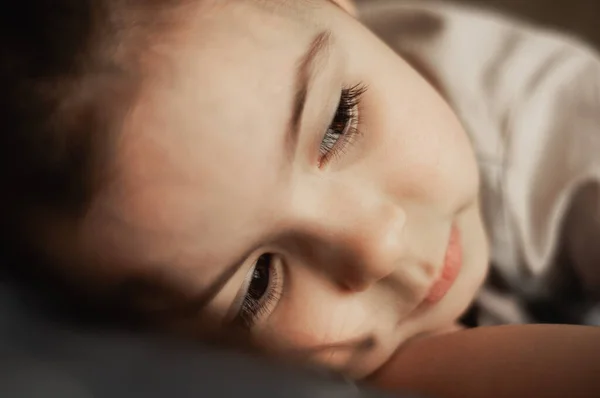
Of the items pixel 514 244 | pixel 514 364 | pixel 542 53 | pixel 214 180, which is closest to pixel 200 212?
pixel 214 180

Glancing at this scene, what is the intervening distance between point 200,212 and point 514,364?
9.3 inches

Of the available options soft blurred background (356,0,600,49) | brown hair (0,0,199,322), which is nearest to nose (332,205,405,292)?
brown hair (0,0,199,322)

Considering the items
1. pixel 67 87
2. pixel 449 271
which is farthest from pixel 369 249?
pixel 67 87

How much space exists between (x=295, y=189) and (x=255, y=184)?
3cm

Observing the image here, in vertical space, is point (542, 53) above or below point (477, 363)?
above

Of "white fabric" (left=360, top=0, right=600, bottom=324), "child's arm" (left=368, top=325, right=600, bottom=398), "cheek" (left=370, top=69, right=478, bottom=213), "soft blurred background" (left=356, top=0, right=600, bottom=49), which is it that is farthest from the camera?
"soft blurred background" (left=356, top=0, right=600, bottom=49)

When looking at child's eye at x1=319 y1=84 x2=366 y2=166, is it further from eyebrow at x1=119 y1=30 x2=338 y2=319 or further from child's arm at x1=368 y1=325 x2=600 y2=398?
child's arm at x1=368 y1=325 x2=600 y2=398

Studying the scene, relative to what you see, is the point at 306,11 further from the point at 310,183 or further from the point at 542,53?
the point at 542,53

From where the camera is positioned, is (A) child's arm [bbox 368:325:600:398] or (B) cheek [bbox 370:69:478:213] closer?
(A) child's arm [bbox 368:325:600:398]

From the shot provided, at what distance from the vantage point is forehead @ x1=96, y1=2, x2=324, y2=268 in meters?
0.45

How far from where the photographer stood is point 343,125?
54 centimetres

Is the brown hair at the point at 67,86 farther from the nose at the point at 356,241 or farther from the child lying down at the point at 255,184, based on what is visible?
the nose at the point at 356,241

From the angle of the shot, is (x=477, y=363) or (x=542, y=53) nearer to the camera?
(x=477, y=363)

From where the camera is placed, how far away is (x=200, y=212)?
47 cm
